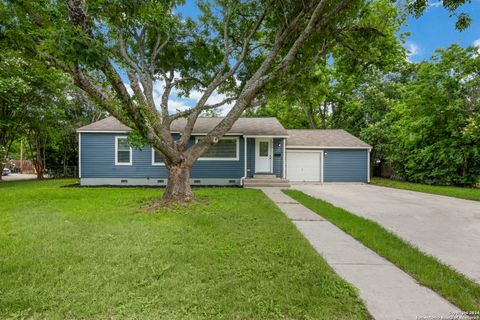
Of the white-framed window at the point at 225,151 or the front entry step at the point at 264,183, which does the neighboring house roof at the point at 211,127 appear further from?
the front entry step at the point at 264,183

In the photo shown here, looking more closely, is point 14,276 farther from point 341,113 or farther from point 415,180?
point 341,113

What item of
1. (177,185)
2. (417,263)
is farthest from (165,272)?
(177,185)

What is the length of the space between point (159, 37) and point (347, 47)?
268 inches

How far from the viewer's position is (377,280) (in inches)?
107

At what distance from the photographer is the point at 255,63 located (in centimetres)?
980

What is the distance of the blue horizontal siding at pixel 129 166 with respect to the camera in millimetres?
12070

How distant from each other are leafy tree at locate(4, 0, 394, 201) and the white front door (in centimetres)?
338

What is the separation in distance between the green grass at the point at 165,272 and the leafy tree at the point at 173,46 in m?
2.66

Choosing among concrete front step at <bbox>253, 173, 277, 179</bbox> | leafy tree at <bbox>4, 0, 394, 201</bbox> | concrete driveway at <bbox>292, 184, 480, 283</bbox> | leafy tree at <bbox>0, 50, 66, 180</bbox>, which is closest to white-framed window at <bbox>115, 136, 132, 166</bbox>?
leafy tree at <bbox>4, 0, 394, 201</bbox>

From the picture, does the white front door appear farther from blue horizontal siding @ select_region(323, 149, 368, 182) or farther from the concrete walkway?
the concrete walkway

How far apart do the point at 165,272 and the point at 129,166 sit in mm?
10540

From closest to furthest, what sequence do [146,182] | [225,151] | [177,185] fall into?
1. [177,185]
2. [146,182]
3. [225,151]

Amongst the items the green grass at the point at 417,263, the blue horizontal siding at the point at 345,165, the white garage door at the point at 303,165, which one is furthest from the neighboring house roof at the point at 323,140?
the green grass at the point at 417,263

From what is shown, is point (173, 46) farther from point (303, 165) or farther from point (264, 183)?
point (303, 165)
